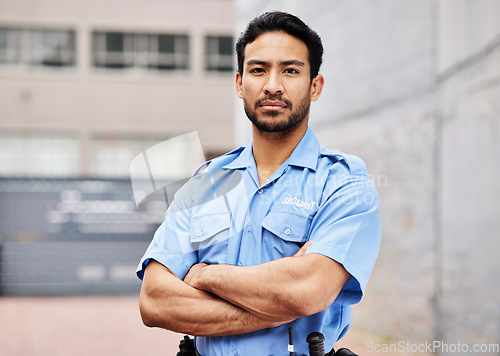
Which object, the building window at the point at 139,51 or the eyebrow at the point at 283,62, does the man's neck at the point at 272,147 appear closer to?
the eyebrow at the point at 283,62

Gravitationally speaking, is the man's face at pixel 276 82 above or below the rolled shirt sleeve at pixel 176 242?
above

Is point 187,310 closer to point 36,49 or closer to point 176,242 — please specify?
point 176,242

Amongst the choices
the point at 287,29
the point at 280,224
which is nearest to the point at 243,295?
the point at 280,224

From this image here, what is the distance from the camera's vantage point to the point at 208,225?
1878 mm

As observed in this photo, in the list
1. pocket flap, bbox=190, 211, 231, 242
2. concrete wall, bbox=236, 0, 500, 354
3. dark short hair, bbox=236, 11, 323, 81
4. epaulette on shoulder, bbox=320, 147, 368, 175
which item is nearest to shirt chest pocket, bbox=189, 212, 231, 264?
pocket flap, bbox=190, 211, 231, 242

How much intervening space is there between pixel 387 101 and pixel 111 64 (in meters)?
15.3

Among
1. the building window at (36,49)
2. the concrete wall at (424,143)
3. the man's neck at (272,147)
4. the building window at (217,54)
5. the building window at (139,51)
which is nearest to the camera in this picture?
the man's neck at (272,147)

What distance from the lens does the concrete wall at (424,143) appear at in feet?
13.3

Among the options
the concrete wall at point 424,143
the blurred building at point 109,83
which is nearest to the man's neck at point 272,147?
the concrete wall at point 424,143

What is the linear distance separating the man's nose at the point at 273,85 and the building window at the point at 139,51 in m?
18.3

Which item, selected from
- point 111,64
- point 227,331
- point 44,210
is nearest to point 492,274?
point 227,331

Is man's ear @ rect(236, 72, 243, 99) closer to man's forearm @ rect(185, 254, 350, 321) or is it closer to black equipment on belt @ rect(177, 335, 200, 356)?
man's forearm @ rect(185, 254, 350, 321)

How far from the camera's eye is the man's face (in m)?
1.77

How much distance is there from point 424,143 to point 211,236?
352 cm
